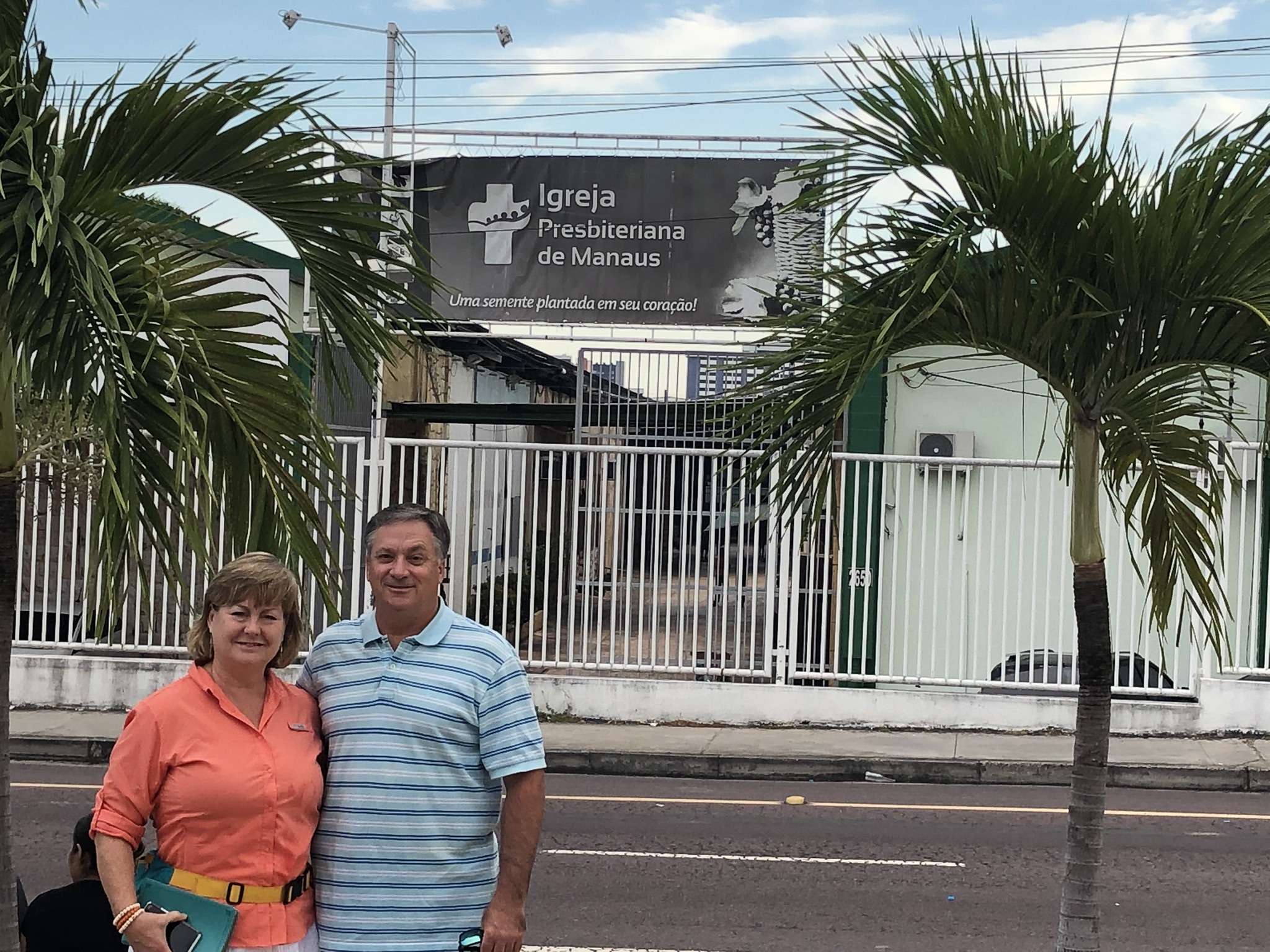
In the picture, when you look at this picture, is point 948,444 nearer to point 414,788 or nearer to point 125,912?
point 414,788

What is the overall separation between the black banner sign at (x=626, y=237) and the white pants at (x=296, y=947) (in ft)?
39.2

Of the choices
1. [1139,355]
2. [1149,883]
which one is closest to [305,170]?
[1139,355]

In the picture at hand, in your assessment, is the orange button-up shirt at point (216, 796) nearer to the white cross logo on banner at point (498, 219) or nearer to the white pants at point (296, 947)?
the white pants at point (296, 947)

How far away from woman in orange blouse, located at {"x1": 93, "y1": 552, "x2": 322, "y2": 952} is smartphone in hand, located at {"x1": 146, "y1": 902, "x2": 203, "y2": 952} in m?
0.01

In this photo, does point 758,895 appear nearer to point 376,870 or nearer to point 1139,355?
point 1139,355

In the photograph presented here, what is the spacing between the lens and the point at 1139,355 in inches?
161

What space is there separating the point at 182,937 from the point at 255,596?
66 centimetres

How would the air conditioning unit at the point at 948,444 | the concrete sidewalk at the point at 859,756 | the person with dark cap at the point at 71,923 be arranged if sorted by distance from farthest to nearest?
the air conditioning unit at the point at 948,444, the concrete sidewalk at the point at 859,756, the person with dark cap at the point at 71,923

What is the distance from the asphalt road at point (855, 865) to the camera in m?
6.11

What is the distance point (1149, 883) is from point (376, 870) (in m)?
5.16

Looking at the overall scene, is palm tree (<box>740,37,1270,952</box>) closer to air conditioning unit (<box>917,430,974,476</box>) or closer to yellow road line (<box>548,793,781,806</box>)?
yellow road line (<box>548,793,781,806</box>)

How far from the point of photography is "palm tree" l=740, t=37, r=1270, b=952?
3787 mm

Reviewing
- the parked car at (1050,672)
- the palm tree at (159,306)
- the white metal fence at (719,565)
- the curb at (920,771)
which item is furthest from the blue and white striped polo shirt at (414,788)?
the parked car at (1050,672)

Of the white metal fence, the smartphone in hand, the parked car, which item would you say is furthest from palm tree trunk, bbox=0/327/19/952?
the parked car
